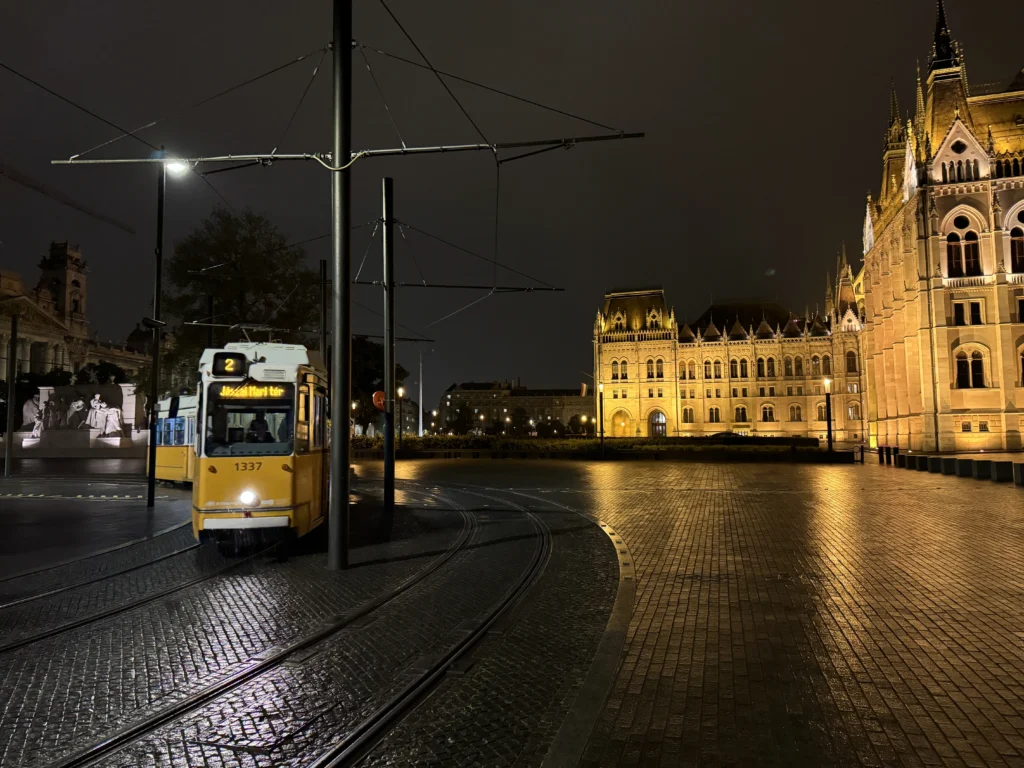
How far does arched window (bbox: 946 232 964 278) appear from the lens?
47.6 metres

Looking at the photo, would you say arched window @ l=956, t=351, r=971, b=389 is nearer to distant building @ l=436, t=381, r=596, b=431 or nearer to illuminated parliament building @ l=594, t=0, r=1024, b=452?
illuminated parliament building @ l=594, t=0, r=1024, b=452

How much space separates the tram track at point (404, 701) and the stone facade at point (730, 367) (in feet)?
287

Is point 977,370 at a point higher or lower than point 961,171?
lower

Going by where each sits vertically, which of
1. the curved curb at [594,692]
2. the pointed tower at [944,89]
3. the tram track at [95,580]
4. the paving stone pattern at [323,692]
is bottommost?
the tram track at [95,580]

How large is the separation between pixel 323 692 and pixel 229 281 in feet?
106

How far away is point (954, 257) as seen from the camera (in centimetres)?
4800

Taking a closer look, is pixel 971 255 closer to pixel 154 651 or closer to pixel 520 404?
pixel 154 651

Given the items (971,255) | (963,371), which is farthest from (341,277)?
(971,255)

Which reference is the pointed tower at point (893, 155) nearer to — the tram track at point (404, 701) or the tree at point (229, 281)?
the tree at point (229, 281)

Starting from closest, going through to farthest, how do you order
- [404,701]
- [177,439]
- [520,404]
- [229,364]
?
[404,701]
[229,364]
[177,439]
[520,404]

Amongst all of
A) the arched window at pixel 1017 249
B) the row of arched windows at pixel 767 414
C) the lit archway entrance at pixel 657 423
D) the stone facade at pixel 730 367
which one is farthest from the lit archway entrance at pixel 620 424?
the arched window at pixel 1017 249

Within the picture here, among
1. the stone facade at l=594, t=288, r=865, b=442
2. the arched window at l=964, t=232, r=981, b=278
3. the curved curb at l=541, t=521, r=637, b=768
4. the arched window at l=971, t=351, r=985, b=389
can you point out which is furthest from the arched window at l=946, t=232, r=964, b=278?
the curved curb at l=541, t=521, r=637, b=768

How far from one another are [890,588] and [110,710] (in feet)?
25.8

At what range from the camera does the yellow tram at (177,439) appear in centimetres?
2247
